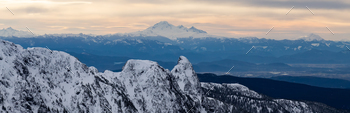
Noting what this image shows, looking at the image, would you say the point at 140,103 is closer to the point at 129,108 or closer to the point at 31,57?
the point at 129,108

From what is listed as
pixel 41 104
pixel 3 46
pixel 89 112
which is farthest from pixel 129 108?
pixel 3 46

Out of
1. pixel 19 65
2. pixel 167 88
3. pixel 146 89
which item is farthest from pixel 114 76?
pixel 19 65

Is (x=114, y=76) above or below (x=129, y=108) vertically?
above

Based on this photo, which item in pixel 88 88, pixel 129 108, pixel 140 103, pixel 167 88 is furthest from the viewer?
pixel 167 88

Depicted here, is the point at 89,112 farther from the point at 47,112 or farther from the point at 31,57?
the point at 31,57

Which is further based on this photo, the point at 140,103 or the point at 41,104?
the point at 140,103

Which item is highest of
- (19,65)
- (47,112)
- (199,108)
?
(19,65)

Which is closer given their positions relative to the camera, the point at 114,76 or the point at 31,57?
the point at 31,57

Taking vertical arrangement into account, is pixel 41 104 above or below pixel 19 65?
below

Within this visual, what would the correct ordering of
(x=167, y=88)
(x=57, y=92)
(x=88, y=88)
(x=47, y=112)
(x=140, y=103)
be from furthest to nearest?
(x=167, y=88)
(x=140, y=103)
(x=88, y=88)
(x=57, y=92)
(x=47, y=112)
